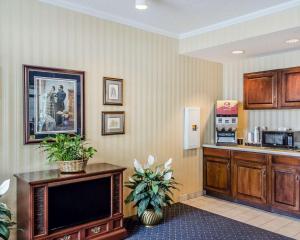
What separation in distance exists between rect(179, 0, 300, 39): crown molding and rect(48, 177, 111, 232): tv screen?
2.50 m

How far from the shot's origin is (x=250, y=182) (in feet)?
13.7

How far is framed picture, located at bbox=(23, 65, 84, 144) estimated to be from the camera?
2875 millimetres

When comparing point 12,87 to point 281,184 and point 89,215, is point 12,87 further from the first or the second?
Answer: point 281,184

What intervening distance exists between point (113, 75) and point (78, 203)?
163cm

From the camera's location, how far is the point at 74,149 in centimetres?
285

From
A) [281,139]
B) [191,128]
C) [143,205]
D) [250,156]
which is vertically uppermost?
[191,128]

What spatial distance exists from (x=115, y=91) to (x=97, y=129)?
549 millimetres

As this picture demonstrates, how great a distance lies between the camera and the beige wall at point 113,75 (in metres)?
2.79

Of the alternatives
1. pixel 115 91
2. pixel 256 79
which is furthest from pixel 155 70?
pixel 256 79

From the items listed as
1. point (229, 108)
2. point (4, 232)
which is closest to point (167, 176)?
point (229, 108)

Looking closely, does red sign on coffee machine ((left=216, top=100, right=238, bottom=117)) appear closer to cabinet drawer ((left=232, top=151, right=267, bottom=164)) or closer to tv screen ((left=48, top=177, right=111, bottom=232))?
cabinet drawer ((left=232, top=151, right=267, bottom=164))

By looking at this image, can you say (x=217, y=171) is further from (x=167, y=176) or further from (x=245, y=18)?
(x=245, y=18)

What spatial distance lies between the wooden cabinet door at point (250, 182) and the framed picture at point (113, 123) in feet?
6.42

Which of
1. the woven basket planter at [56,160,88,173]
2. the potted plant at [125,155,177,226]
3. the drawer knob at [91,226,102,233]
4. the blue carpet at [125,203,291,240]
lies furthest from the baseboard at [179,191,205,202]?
the woven basket planter at [56,160,88,173]
